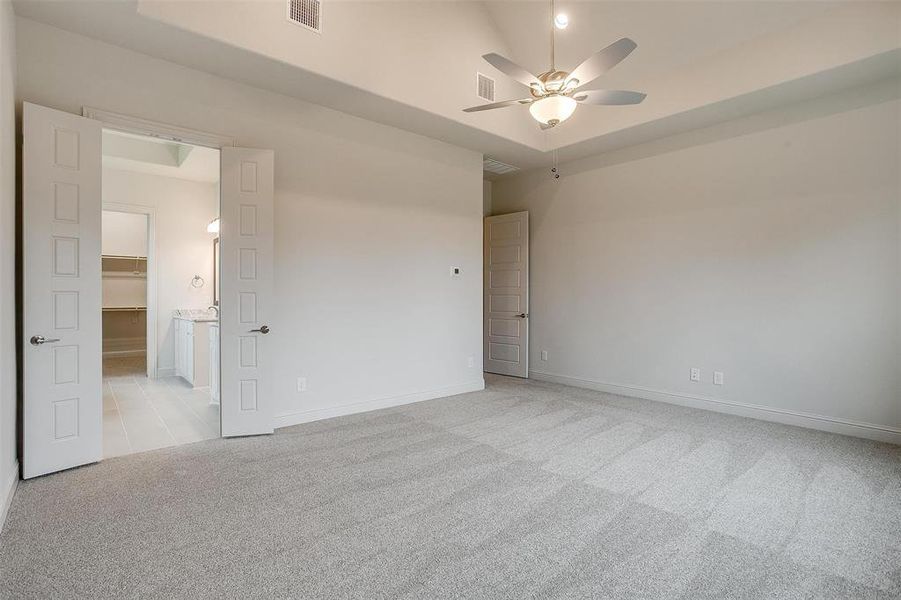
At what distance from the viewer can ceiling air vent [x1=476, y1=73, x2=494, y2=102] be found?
189 inches

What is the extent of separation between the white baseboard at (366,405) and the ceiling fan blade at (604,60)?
3.48m

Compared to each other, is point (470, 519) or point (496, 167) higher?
point (496, 167)

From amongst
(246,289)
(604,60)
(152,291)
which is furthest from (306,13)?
(152,291)

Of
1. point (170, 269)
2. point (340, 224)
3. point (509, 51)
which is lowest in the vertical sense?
point (170, 269)

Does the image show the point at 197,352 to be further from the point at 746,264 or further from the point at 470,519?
the point at 746,264

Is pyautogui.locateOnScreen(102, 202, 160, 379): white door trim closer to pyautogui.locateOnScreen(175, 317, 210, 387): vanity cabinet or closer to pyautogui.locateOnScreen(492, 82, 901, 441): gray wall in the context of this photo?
pyautogui.locateOnScreen(175, 317, 210, 387): vanity cabinet

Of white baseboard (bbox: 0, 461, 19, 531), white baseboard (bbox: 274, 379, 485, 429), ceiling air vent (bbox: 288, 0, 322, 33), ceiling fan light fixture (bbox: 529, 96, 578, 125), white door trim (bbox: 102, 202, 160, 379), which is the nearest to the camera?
white baseboard (bbox: 0, 461, 19, 531)

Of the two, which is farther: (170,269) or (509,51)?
(170,269)

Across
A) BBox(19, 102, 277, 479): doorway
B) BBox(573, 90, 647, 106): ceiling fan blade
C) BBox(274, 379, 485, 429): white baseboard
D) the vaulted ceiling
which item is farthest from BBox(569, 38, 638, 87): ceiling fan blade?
BBox(274, 379, 485, 429): white baseboard

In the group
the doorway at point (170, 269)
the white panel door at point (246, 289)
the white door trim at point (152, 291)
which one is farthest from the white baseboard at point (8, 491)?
the white door trim at point (152, 291)

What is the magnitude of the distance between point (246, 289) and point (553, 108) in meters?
2.82

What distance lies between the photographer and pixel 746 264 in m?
4.48

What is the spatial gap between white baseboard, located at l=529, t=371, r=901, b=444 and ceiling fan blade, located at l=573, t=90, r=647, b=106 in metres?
3.35

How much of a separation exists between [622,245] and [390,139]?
3041mm
